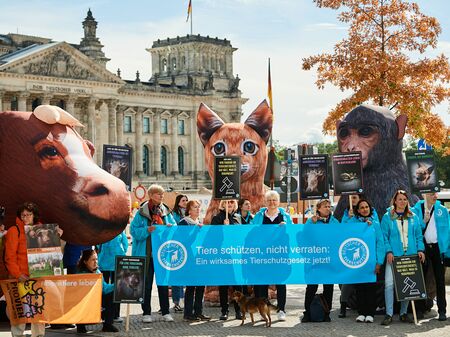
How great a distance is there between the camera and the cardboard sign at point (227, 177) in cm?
1413

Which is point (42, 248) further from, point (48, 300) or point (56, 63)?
point (56, 63)

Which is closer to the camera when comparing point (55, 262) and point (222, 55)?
point (55, 262)

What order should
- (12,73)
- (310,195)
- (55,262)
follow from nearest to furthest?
(55,262) < (310,195) < (12,73)

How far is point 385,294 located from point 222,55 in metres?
86.6

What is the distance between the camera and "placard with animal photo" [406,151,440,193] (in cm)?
1390

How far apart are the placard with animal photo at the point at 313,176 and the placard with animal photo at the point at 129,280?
293 centimetres

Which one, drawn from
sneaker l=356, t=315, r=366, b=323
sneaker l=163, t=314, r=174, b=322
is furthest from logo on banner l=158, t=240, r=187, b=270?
sneaker l=356, t=315, r=366, b=323

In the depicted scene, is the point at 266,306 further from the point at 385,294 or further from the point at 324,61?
the point at 324,61

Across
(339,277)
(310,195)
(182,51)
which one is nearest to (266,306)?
(339,277)

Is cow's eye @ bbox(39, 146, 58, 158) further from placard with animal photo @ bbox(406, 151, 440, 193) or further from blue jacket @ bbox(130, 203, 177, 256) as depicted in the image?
placard with animal photo @ bbox(406, 151, 440, 193)

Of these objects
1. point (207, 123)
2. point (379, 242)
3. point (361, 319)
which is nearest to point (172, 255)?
point (361, 319)

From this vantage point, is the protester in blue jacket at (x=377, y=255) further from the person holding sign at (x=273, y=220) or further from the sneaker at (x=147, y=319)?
the sneaker at (x=147, y=319)

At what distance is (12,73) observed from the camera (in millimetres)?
72750

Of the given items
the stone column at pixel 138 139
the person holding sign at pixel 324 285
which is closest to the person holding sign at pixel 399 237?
the person holding sign at pixel 324 285
